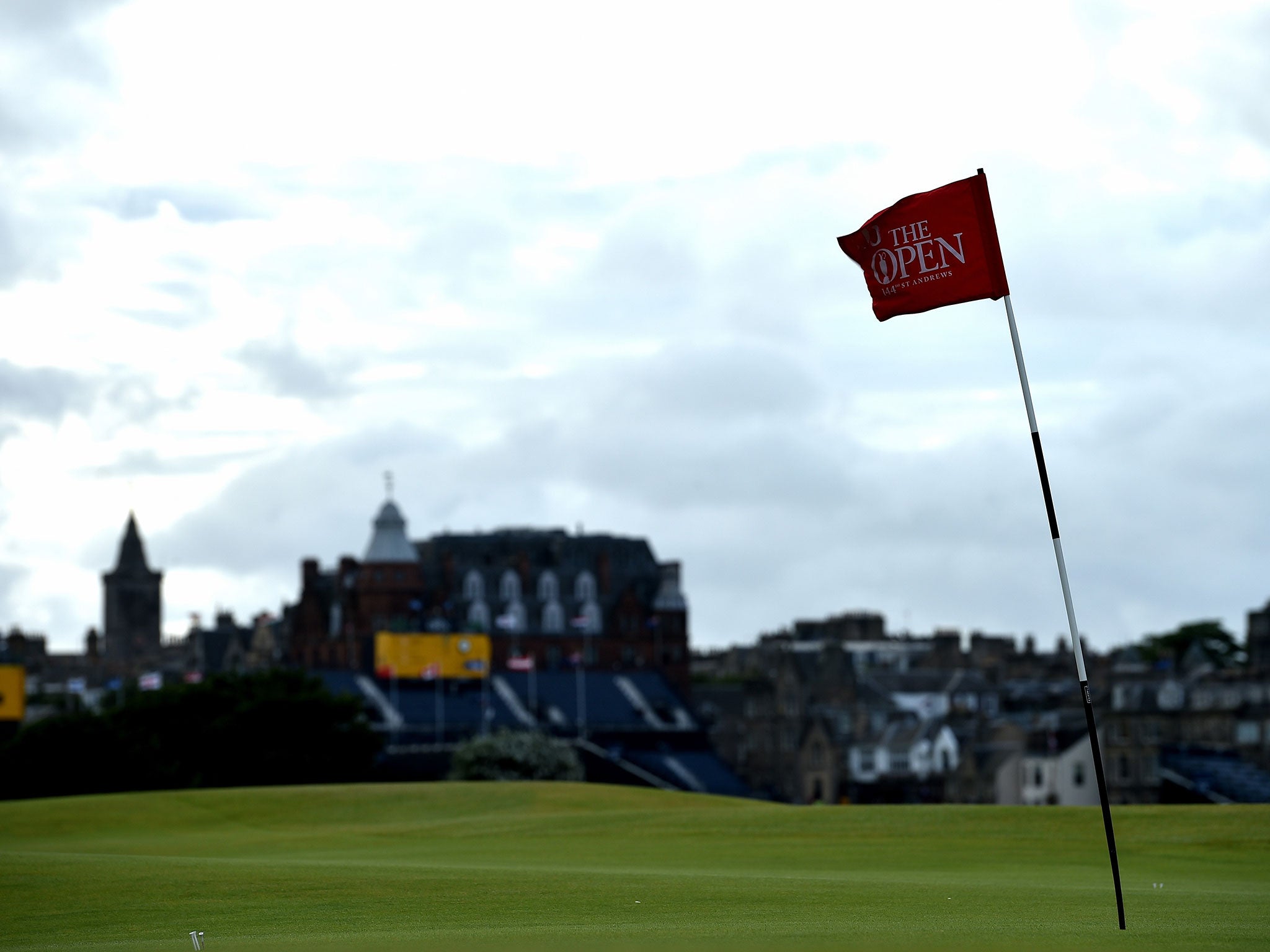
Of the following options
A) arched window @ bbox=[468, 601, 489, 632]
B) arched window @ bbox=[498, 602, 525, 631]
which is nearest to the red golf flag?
arched window @ bbox=[498, 602, 525, 631]

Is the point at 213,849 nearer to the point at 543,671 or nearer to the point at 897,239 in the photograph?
the point at 897,239

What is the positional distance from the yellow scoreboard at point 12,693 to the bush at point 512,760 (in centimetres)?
5622

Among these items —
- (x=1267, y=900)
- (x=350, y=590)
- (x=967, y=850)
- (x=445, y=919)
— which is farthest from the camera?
(x=350, y=590)

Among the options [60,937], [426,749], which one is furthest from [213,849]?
[426,749]

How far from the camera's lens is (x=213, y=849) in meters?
46.8

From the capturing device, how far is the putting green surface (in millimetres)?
24281

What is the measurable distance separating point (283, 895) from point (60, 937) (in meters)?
4.57

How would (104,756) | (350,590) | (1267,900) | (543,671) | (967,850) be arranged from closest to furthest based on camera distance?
1. (1267,900)
2. (967,850)
3. (104,756)
4. (543,671)
5. (350,590)

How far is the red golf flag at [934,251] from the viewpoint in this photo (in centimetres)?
2588

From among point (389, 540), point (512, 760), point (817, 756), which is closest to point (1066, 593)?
point (512, 760)

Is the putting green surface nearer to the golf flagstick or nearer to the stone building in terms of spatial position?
the golf flagstick

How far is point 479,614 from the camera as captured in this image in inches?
6442

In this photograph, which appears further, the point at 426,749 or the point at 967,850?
the point at 426,749

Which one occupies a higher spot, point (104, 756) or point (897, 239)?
point (897, 239)
